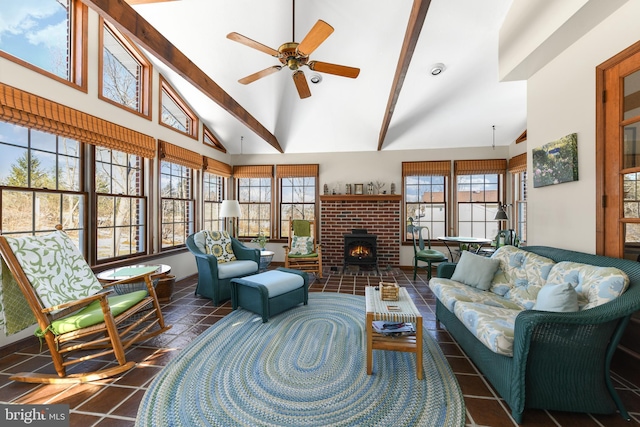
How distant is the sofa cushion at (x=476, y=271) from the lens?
2479 mm

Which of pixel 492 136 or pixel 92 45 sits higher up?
pixel 92 45

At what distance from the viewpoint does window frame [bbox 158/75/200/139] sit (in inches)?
154

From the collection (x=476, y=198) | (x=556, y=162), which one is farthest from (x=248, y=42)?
(x=476, y=198)

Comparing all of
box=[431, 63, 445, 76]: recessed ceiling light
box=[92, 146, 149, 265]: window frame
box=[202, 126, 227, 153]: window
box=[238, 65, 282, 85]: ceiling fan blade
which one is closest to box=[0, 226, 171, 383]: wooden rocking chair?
box=[92, 146, 149, 265]: window frame

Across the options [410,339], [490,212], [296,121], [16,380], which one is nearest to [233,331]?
[16,380]

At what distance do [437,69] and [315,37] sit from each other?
2121 millimetres

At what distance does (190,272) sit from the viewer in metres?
4.55

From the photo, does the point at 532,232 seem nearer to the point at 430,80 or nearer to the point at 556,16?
the point at 556,16

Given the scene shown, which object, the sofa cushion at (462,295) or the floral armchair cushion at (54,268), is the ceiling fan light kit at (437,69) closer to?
the sofa cushion at (462,295)

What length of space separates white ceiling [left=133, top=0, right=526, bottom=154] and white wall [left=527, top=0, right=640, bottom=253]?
86 centimetres

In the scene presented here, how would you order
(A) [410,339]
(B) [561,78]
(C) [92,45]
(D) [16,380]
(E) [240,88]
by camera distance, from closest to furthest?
(D) [16,380], (A) [410,339], (B) [561,78], (C) [92,45], (E) [240,88]

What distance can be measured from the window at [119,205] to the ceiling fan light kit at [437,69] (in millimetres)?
4113

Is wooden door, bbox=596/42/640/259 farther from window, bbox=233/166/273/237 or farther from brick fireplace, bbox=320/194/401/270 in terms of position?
window, bbox=233/166/273/237

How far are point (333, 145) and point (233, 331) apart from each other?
391 cm
